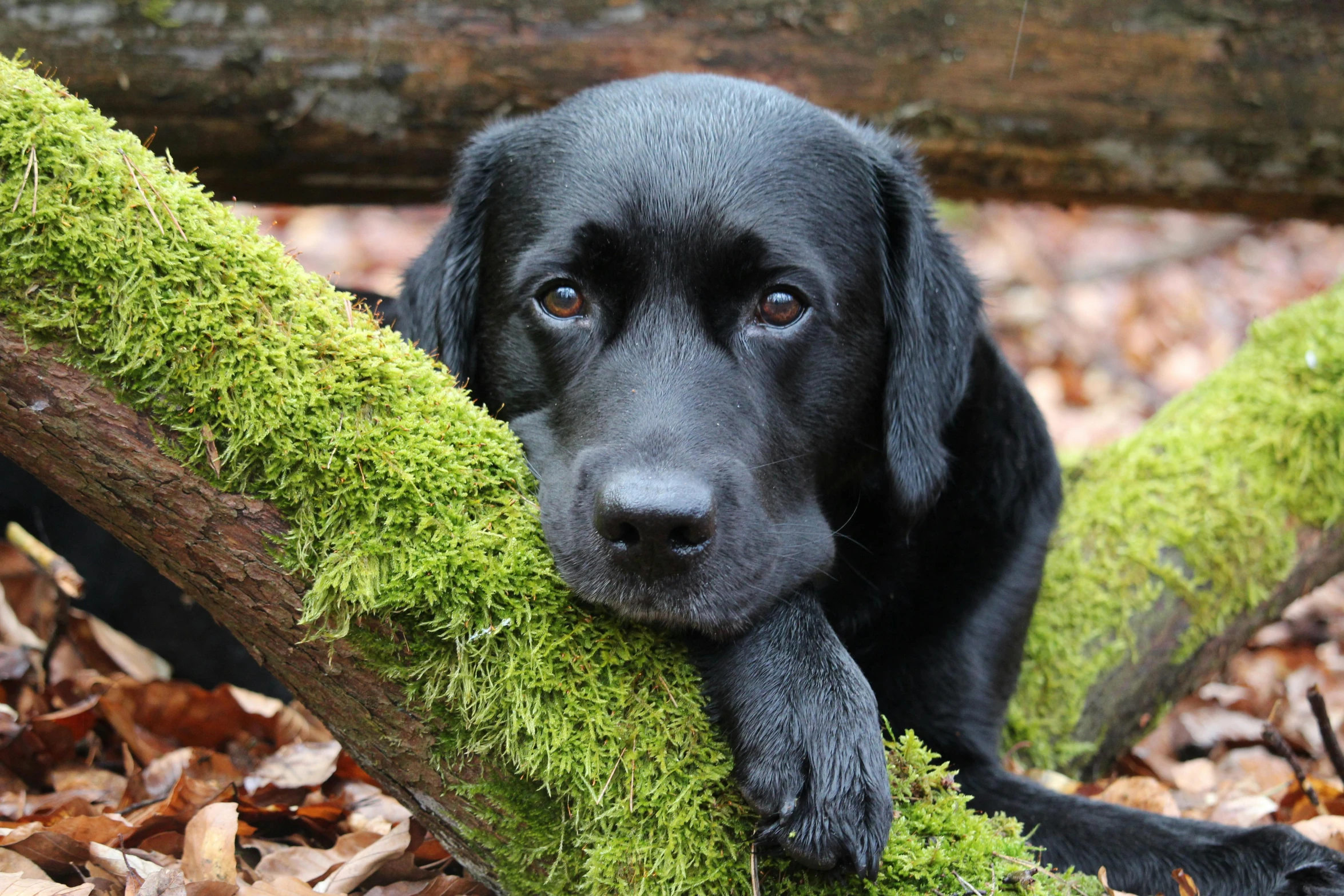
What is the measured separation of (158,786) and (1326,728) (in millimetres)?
2908

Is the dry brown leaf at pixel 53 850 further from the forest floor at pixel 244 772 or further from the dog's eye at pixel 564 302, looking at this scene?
the dog's eye at pixel 564 302

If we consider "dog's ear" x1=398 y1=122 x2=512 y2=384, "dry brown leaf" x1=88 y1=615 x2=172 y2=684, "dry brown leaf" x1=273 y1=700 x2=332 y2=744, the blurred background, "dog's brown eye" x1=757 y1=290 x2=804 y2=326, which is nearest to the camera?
"dog's brown eye" x1=757 y1=290 x2=804 y2=326

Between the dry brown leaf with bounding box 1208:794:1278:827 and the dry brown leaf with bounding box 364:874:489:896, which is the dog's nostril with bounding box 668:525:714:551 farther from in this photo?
the dry brown leaf with bounding box 1208:794:1278:827

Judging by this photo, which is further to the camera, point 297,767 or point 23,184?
point 297,767

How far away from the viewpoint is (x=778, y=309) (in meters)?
2.72

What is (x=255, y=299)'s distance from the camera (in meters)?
2.01

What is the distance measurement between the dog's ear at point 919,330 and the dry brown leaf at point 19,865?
6.74 ft

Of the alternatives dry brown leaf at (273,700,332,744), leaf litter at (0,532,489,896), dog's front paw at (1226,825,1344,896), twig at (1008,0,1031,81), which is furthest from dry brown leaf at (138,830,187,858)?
twig at (1008,0,1031,81)

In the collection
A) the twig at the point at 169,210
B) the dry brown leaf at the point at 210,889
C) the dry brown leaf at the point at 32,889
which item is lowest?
the dry brown leaf at the point at 210,889

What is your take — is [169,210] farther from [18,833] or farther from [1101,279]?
[1101,279]

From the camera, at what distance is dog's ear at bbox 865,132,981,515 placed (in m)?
2.89

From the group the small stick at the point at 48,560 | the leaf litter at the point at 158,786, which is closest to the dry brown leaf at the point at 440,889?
the leaf litter at the point at 158,786

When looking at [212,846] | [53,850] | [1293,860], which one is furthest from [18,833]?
[1293,860]

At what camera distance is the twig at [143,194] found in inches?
78.0
